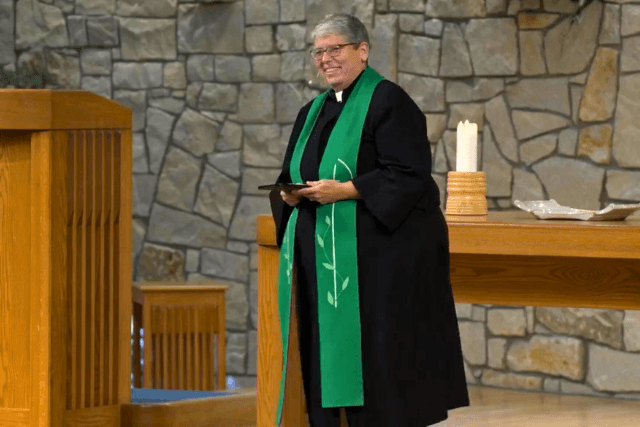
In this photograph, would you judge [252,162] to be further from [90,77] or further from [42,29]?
[42,29]

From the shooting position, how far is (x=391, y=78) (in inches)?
260

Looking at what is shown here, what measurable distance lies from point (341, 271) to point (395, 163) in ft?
1.04

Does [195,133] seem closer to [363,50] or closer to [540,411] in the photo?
[540,411]

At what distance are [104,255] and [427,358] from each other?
112 cm

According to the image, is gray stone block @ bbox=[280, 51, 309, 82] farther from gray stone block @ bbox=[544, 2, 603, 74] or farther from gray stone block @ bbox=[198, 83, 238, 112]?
gray stone block @ bbox=[544, 2, 603, 74]

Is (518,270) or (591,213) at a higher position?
(591,213)

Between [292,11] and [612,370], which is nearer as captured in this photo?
[612,370]

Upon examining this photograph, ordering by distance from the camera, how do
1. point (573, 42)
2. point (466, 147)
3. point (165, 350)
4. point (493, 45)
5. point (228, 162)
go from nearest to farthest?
point (466, 147)
point (165, 350)
point (573, 42)
point (493, 45)
point (228, 162)

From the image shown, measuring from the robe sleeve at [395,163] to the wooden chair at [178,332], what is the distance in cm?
290

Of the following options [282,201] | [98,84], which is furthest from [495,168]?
[282,201]

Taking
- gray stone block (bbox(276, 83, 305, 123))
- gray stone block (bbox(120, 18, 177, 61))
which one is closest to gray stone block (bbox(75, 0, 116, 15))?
gray stone block (bbox(120, 18, 177, 61))

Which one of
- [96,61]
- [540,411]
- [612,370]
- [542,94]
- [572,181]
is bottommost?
[540,411]

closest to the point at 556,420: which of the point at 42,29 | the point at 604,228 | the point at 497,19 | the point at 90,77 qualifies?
the point at 497,19

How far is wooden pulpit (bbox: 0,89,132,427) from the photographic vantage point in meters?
3.25
